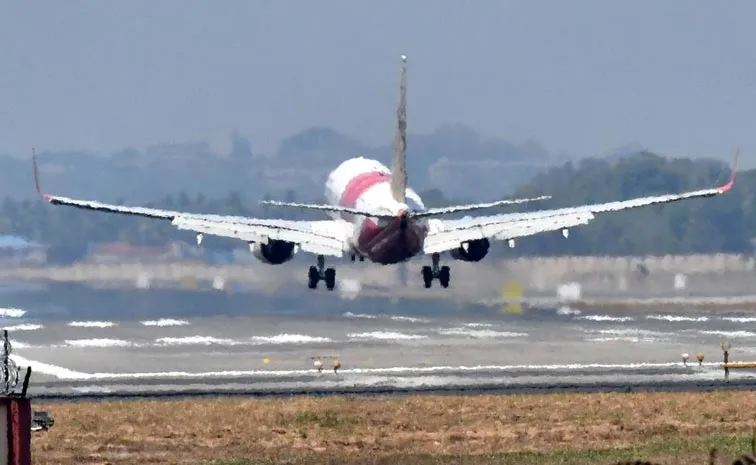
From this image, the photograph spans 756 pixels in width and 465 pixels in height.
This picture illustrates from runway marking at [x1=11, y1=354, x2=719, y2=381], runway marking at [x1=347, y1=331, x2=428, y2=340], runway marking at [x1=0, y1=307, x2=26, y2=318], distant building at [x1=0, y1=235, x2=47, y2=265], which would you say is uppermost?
distant building at [x1=0, y1=235, x2=47, y2=265]

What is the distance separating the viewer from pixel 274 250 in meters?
84.1

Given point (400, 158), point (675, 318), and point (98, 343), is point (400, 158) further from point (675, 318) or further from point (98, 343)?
point (98, 343)

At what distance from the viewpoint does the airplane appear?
266ft

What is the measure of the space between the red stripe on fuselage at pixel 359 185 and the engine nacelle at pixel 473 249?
4.90 m

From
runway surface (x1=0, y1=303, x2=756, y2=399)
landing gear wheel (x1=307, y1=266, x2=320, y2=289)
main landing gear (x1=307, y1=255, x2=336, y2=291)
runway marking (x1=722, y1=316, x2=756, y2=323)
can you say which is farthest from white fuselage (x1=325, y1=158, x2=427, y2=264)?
runway marking (x1=722, y1=316, x2=756, y2=323)

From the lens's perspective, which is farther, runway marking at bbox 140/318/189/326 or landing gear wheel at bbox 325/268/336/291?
landing gear wheel at bbox 325/268/336/291

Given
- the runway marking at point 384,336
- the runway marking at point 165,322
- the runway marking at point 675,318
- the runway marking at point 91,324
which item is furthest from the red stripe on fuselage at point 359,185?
the runway marking at point 384,336

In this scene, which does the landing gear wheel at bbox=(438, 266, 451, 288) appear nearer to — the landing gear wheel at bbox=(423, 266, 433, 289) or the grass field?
the landing gear wheel at bbox=(423, 266, 433, 289)

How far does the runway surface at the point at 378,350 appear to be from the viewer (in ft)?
167

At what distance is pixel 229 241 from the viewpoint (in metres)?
115

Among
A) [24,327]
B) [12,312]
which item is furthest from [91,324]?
[12,312]

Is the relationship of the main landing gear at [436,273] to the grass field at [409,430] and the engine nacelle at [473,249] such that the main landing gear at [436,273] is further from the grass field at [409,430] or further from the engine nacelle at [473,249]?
the grass field at [409,430]

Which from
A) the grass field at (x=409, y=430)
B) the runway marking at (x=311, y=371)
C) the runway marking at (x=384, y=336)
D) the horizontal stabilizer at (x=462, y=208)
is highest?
the horizontal stabilizer at (x=462, y=208)

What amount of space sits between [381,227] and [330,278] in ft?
25.5
